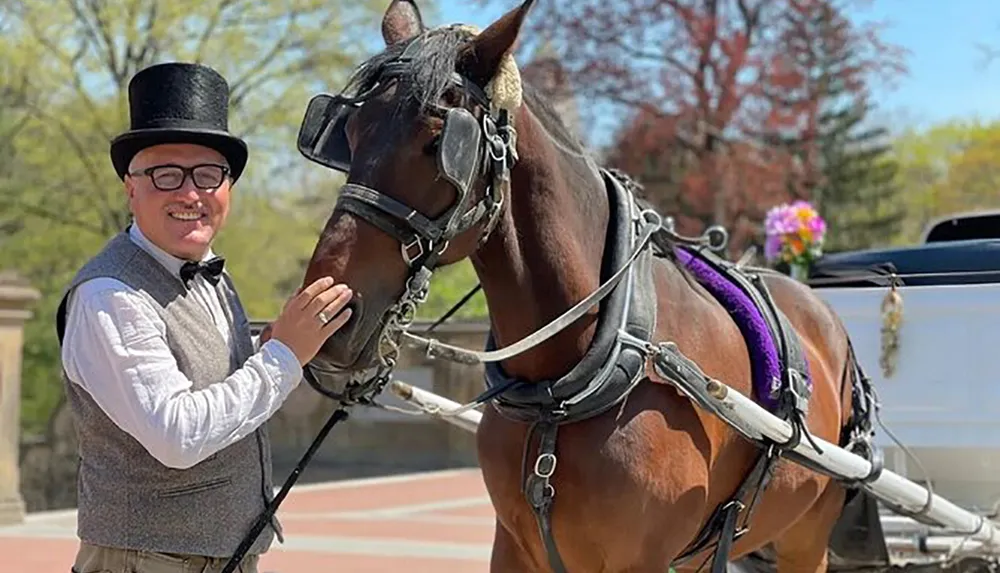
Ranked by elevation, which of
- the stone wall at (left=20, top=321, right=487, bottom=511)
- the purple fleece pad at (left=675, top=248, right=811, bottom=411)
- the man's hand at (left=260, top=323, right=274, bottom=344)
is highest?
the man's hand at (left=260, top=323, right=274, bottom=344)

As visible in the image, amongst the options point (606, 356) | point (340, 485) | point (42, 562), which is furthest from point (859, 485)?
point (340, 485)

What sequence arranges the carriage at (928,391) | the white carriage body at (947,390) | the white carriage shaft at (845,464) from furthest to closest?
the white carriage body at (947,390)
the carriage at (928,391)
the white carriage shaft at (845,464)

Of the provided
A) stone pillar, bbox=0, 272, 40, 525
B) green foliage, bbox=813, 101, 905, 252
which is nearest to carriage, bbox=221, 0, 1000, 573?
stone pillar, bbox=0, 272, 40, 525

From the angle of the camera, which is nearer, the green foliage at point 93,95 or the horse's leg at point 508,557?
the horse's leg at point 508,557

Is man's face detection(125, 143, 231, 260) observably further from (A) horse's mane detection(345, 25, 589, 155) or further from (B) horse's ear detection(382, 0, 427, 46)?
(B) horse's ear detection(382, 0, 427, 46)

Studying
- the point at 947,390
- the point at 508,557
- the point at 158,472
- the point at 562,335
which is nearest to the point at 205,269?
the point at 158,472

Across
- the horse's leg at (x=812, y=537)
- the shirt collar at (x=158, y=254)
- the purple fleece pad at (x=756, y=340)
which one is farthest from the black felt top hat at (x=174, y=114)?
the horse's leg at (x=812, y=537)

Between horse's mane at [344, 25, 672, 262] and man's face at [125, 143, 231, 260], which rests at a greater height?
horse's mane at [344, 25, 672, 262]

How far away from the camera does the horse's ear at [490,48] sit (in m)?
2.99

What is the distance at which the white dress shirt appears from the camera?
2508 millimetres

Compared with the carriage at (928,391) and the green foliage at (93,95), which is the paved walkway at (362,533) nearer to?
the carriage at (928,391)

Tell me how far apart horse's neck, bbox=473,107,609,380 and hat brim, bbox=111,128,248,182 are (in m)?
0.76

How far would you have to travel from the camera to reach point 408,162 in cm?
286

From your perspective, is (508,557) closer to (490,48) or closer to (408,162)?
(408,162)
